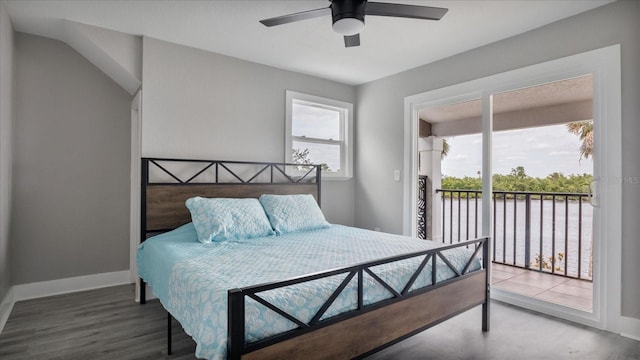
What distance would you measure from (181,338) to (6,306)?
164 cm

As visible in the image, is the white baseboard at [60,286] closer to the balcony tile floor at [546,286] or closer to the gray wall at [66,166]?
the gray wall at [66,166]

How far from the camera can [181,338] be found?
244cm

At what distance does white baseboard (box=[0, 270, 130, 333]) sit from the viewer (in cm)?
308

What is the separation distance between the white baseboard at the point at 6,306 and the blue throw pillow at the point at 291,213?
7.09ft

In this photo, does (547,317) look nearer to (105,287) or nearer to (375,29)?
(375,29)

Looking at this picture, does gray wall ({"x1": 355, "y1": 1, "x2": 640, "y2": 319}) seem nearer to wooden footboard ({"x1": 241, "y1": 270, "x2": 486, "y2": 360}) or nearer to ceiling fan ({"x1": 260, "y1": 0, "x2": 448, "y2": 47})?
wooden footboard ({"x1": 241, "y1": 270, "x2": 486, "y2": 360})

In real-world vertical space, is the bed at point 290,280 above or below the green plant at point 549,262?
above

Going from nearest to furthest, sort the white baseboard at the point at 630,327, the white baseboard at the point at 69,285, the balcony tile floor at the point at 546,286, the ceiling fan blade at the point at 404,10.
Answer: the ceiling fan blade at the point at 404,10, the white baseboard at the point at 630,327, the balcony tile floor at the point at 546,286, the white baseboard at the point at 69,285

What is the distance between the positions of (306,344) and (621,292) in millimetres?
2450

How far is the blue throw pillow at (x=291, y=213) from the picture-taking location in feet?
10.3

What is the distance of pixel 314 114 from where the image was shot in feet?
14.7

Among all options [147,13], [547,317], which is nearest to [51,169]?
[147,13]

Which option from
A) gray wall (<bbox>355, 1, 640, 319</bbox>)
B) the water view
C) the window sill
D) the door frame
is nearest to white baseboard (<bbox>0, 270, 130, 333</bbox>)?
the window sill

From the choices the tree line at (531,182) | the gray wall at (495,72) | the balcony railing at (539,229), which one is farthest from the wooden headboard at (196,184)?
the balcony railing at (539,229)
